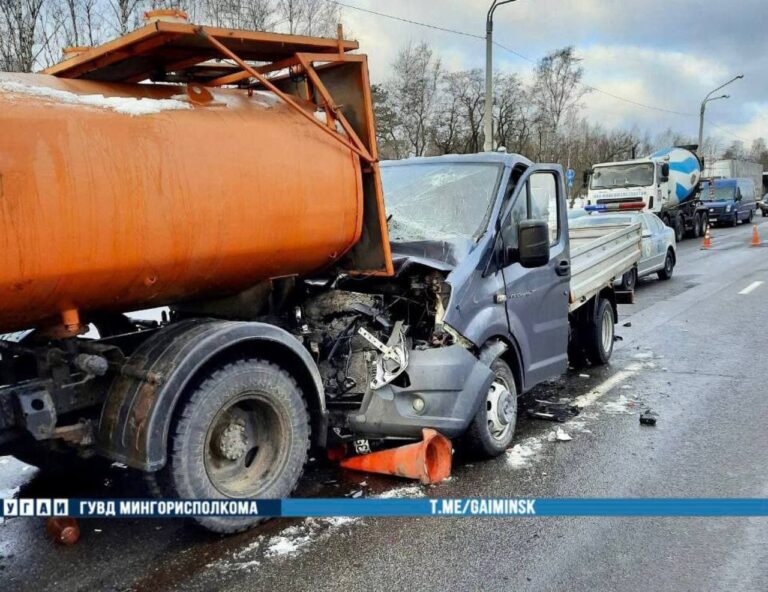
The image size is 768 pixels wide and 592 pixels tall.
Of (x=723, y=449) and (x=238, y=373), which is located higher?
(x=238, y=373)

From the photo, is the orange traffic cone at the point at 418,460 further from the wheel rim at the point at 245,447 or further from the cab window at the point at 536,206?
the cab window at the point at 536,206

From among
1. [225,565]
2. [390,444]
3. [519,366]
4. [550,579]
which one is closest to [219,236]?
[225,565]

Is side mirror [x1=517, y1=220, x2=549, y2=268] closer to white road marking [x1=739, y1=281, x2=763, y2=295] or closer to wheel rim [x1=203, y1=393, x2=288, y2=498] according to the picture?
wheel rim [x1=203, y1=393, x2=288, y2=498]

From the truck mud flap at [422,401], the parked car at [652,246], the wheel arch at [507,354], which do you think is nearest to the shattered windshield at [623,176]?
the parked car at [652,246]

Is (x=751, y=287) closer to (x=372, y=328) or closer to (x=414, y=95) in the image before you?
(x=372, y=328)

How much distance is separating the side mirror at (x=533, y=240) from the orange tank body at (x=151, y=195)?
4.36ft

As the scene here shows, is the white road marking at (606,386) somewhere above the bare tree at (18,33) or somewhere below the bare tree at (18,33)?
below

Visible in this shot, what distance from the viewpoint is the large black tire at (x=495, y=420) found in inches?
186

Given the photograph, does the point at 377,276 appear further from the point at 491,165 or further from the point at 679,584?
the point at 679,584

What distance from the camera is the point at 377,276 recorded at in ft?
15.9

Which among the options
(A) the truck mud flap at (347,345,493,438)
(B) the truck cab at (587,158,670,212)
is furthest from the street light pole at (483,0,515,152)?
(A) the truck mud flap at (347,345,493,438)

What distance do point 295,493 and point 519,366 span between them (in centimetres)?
199

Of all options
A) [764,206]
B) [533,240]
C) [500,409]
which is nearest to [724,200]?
[764,206]

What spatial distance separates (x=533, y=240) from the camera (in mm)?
4922
